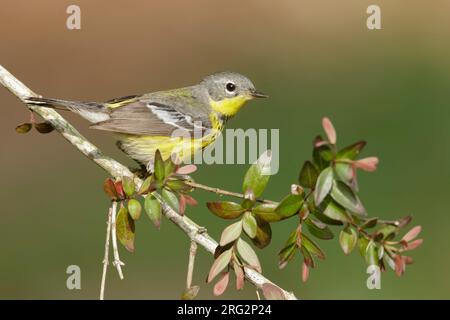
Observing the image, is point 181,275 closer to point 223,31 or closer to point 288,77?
point 288,77

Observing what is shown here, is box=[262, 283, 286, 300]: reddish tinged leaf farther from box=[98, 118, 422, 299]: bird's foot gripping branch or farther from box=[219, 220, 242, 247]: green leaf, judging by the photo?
box=[219, 220, 242, 247]: green leaf

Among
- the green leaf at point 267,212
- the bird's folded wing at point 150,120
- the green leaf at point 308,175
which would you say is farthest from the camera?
the bird's folded wing at point 150,120

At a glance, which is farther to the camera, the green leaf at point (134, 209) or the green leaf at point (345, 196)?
the green leaf at point (134, 209)

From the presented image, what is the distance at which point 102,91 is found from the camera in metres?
9.40

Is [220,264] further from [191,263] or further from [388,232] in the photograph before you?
[388,232]

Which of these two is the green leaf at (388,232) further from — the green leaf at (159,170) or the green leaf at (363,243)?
the green leaf at (159,170)

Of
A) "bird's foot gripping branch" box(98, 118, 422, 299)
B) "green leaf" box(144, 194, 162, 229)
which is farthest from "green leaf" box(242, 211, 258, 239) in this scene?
"green leaf" box(144, 194, 162, 229)

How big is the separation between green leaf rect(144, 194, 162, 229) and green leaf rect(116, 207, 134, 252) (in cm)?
12

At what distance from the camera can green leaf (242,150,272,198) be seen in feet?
7.47

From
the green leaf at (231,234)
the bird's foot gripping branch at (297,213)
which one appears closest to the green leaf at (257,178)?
the bird's foot gripping branch at (297,213)

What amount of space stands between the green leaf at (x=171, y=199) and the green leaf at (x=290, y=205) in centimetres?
40

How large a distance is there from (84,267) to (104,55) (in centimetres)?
465

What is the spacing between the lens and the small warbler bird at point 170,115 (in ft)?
12.7

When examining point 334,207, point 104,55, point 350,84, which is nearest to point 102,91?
point 104,55
